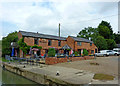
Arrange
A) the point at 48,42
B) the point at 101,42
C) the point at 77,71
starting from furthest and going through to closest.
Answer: the point at 101,42, the point at 48,42, the point at 77,71

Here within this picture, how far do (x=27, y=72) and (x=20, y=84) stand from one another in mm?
1288

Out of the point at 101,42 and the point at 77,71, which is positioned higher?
the point at 101,42

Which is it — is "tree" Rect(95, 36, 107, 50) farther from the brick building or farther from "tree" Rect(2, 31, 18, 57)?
"tree" Rect(2, 31, 18, 57)

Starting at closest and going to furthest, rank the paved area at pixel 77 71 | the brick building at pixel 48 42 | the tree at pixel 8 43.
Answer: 1. the paved area at pixel 77 71
2. the brick building at pixel 48 42
3. the tree at pixel 8 43

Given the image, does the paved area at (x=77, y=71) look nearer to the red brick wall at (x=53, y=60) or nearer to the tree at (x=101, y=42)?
the red brick wall at (x=53, y=60)

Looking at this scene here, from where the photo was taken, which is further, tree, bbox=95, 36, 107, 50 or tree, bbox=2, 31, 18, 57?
tree, bbox=95, 36, 107, 50

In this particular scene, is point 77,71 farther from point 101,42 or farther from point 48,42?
point 101,42

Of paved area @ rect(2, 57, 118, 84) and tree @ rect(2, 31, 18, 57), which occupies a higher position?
tree @ rect(2, 31, 18, 57)

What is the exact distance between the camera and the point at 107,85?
511 cm

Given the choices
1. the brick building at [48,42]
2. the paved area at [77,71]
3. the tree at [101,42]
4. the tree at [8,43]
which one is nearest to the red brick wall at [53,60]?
the paved area at [77,71]

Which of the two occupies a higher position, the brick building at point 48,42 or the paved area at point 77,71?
the brick building at point 48,42

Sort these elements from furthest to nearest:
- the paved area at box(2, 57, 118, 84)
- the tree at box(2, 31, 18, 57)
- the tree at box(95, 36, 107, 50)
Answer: the tree at box(95, 36, 107, 50), the tree at box(2, 31, 18, 57), the paved area at box(2, 57, 118, 84)

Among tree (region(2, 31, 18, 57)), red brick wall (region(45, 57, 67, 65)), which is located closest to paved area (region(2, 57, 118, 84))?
red brick wall (region(45, 57, 67, 65))

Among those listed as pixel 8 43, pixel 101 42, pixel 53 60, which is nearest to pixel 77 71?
pixel 53 60
